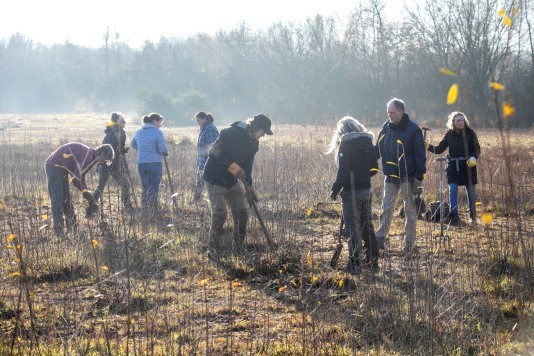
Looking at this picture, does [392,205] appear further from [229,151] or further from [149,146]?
[149,146]

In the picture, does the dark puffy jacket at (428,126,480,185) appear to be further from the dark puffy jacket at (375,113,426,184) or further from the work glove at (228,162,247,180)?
the work glove at (228,162,247,180)

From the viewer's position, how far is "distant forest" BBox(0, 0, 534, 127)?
32750mm

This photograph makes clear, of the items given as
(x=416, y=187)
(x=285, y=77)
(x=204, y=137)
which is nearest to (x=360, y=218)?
(x=416, y=187)

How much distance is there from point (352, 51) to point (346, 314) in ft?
139

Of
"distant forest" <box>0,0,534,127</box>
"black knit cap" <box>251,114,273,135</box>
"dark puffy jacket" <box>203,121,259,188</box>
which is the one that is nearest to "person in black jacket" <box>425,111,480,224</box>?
"black knit cap" <box>251,114,273,135</box>

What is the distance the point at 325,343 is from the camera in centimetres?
A: 415

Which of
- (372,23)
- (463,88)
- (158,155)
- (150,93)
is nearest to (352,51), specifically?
(372,23)

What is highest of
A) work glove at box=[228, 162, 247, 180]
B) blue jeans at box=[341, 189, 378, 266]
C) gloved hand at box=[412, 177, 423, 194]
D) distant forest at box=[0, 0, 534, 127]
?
distant forest at box=[0, 0, 534, 127]

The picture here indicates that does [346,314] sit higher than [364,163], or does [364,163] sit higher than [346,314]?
[364,163]

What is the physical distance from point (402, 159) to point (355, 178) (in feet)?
2.55

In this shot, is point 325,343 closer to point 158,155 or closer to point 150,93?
point 158,155

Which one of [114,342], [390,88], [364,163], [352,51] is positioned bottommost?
[114,342]

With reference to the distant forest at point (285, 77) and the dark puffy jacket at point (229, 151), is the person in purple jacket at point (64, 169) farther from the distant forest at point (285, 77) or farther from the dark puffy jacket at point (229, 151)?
the distant forest at point (285, 77)

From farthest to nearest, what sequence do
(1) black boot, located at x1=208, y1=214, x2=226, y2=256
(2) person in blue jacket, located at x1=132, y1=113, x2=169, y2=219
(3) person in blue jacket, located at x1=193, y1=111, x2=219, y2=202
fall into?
(3) person in blue jacket, located at x1=193, y1=111, x2=219, y2=202, (2) person in blue jacket, located at x1=132, y1=113, x2=169, y2=219, (1) black boot, located at x1=208, y1=214, x2=226, y2=256
